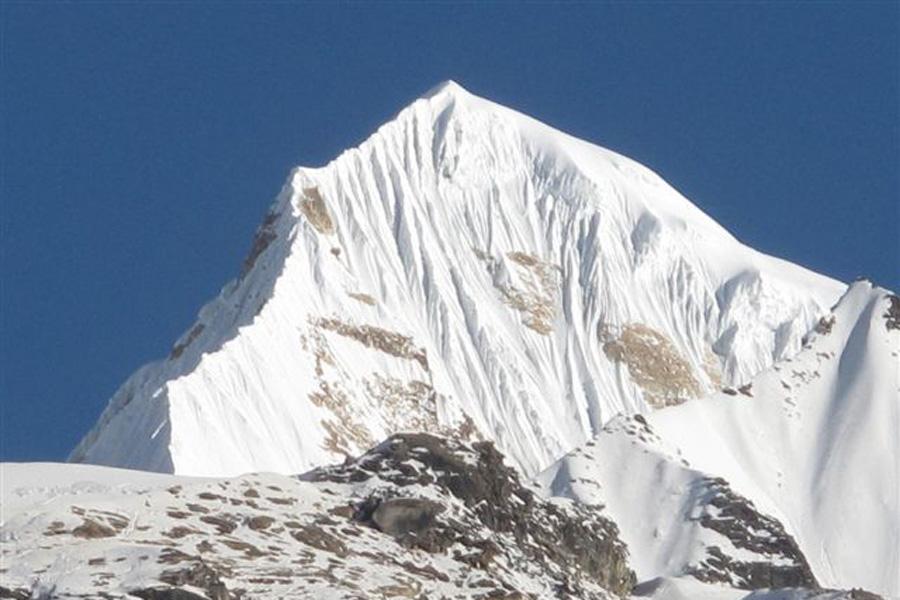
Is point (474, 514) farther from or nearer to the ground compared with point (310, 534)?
farther from the ground

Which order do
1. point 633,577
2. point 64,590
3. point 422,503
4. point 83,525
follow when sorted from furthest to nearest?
point 633,577 → point 422,503 → point 83,525 → point 64,590

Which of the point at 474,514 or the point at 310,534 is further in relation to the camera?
the point at 474,514

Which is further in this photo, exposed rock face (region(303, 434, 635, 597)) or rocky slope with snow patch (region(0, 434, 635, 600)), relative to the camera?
exposed rock face (region(303, 434, 635, 597))

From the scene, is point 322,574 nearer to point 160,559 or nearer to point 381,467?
point 160,559

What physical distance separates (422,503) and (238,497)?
6.74 m

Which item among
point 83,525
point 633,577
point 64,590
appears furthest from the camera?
point 633,577

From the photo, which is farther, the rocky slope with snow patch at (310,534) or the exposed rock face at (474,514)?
the exposed rock face at (474,514)

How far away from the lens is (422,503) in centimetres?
13725

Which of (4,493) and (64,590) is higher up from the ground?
(4,493)

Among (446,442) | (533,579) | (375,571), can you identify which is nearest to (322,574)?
(375,571)

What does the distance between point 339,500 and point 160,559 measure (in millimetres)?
16879

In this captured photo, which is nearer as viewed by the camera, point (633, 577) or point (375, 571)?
point (375, 571)

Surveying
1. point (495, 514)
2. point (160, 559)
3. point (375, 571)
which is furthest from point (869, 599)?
point (160, 559)

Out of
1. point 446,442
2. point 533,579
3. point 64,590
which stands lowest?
point 64,590
